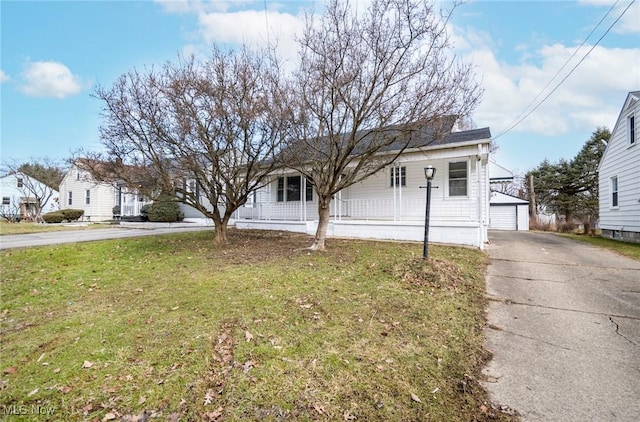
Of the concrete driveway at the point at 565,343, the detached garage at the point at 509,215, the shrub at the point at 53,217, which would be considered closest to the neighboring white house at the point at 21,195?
the shrub at the point at 53,217

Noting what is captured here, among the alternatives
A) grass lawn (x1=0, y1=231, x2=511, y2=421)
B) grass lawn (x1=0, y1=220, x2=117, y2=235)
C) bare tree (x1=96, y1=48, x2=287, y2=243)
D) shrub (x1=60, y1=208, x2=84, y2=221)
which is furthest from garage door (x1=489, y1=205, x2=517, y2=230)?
shrub (x1=60, y1=208, x2=84, y2=221)

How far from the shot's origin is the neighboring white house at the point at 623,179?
1238 centimetres

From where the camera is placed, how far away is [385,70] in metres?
7.27

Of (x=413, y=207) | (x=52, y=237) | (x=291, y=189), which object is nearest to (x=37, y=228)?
(x=52, y=237)

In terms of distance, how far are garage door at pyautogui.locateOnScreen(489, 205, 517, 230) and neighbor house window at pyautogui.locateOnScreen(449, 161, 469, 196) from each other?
1660 cm

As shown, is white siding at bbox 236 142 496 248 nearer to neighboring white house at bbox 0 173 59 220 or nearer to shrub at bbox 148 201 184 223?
shrub at bbox 148 201 184 223

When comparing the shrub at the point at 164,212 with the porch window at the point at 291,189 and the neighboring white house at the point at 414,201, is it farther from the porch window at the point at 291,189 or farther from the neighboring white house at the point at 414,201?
the porch window at the point at 291,189

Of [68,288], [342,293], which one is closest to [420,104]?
[342,293]

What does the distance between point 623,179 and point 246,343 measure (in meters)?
17.1

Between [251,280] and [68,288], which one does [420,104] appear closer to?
[251,280]

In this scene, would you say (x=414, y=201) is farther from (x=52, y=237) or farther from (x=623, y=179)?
(x=52, y=237)

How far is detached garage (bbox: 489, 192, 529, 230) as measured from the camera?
25.2 meters

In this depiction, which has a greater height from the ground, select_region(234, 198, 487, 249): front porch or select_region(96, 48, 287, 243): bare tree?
select_region(96, 48, 287, 243): bare tree

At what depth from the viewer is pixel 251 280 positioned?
5.74 meters
